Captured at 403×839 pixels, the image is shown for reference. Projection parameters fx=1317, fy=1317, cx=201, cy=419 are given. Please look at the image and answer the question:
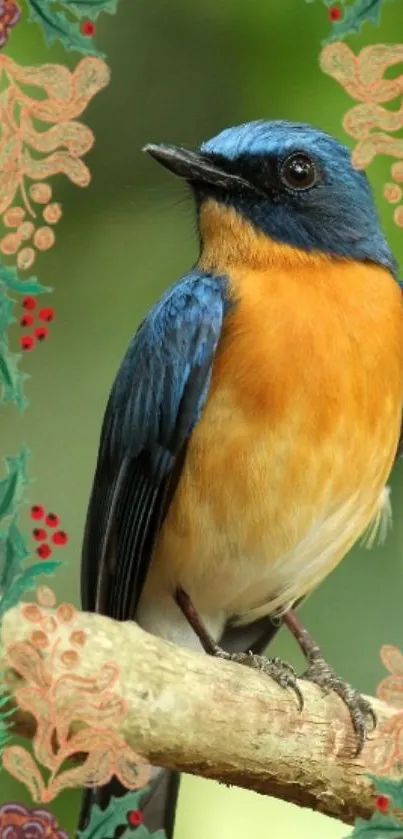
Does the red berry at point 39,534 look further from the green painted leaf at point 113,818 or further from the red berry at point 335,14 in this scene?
the red berry at point 335,14

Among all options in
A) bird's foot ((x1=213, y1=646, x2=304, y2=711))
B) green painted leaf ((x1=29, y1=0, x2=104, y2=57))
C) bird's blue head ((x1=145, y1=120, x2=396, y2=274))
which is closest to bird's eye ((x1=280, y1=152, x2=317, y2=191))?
bird's blue head ((x1=145, y1=120, x2=396, y2=274))

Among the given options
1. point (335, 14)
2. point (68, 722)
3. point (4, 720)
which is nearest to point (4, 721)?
point (4, 720)

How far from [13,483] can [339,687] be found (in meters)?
0.67

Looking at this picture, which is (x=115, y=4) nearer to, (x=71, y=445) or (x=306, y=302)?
(x=306, y=302)

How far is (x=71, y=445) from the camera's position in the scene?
2.22 metres

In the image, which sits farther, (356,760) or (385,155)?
(385,155)

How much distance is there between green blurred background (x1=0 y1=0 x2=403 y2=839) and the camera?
2205 millimetres

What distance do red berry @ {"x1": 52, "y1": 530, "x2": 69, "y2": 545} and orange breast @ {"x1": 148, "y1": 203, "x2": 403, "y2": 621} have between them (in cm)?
25

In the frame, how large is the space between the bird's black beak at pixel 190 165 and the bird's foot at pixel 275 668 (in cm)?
86

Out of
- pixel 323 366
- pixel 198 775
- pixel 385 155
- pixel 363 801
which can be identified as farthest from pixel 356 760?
pixel 385 155

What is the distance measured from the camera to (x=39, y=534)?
214cm

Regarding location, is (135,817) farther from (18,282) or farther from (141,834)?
(18,282)

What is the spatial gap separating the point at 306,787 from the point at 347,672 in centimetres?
22

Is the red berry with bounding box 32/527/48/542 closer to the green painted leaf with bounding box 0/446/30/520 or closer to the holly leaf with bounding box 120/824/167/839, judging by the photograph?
the green painted leaf with bounding box 0/446/30/520
